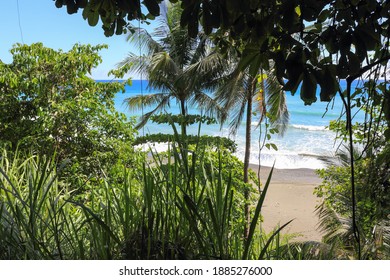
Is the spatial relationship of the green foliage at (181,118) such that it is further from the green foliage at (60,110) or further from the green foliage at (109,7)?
the green foliage at (60,110)

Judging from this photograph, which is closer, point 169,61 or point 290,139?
point 169,61

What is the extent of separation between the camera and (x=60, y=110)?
3041mm

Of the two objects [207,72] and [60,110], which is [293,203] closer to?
[207,72]

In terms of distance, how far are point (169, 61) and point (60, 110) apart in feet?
10.8

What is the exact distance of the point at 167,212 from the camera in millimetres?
924

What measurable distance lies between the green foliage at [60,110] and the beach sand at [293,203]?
7.17 ft

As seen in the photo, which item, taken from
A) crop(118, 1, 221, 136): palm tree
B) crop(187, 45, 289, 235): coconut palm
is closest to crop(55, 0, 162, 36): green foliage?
crop(187, 45, 289, 235): coconut palm

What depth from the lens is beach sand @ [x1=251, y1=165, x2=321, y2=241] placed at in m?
4.86

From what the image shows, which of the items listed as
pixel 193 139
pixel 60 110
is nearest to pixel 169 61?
pixel 60 110

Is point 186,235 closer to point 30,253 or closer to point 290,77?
point 30,253

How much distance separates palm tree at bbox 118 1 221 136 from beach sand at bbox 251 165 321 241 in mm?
1706

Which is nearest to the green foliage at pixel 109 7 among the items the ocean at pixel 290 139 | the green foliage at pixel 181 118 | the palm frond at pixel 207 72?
the green foliage at pixel 181 118

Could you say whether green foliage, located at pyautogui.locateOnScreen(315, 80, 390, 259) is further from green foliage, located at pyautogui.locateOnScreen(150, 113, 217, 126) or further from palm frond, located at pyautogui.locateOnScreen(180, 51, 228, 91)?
palm frond, located at pyautogui.locateOnScreen(180, 51, 228, 91)

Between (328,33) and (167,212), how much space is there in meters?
0.51
